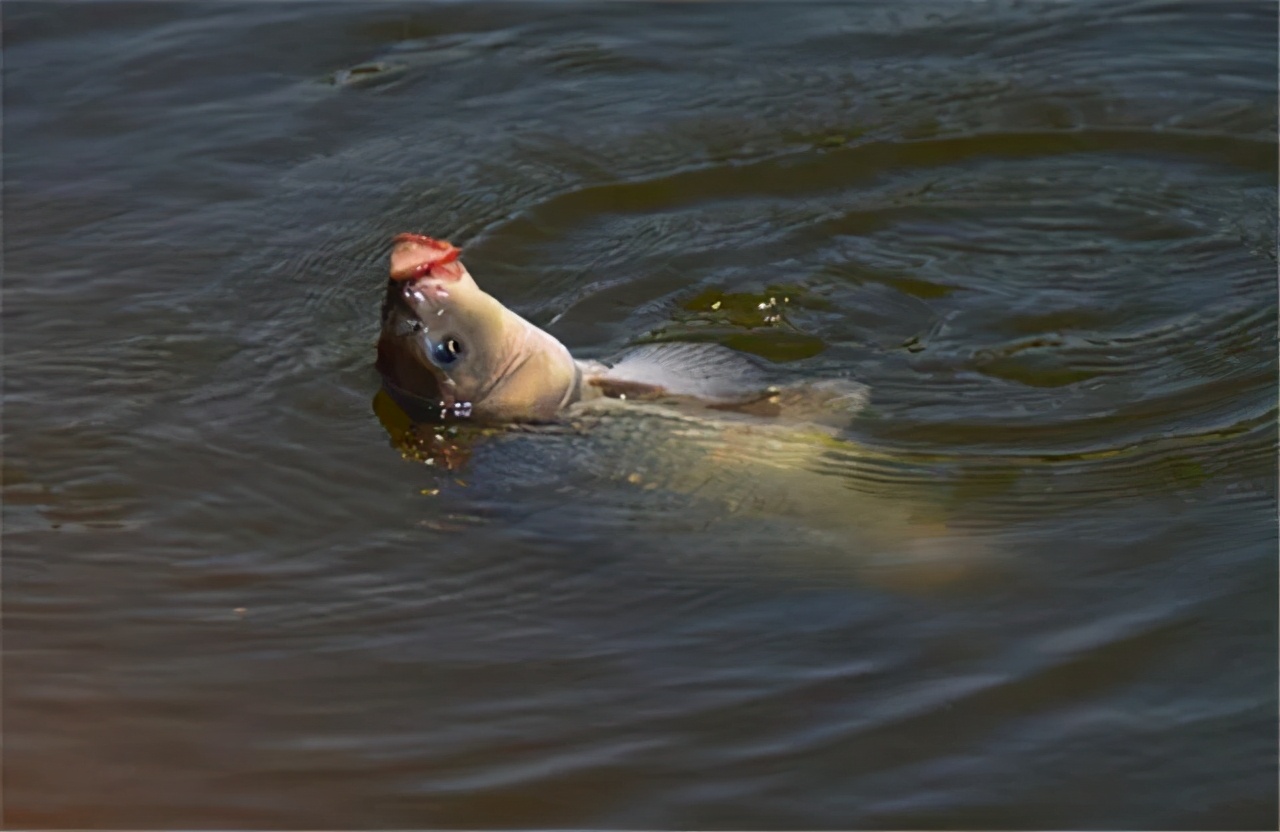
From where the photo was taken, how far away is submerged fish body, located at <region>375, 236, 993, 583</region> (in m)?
4.53

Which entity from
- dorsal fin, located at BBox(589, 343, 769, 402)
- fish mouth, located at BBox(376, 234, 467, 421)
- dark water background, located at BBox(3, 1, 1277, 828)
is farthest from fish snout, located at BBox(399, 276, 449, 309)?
dorsal fin, located at BBox(589, 343, 769, 402)

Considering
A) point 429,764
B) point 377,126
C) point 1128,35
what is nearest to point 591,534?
point 429,764

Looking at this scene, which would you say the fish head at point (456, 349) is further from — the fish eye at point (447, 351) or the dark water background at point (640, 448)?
the dark water background at point (640, 448)

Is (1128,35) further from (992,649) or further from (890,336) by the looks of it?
(992,649)

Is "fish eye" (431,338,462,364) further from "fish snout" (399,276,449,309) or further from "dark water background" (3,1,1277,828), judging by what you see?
"dark water background" (3,1,1277,828)

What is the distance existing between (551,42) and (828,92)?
4.78 feet

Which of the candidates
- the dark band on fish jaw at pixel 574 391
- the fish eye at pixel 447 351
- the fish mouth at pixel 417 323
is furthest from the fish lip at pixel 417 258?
the dark band on fish jaw at pixel 574 391

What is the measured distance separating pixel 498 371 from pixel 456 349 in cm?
15

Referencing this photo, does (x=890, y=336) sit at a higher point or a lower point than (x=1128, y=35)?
lower

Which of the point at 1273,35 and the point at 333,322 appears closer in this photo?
the point at 333,322

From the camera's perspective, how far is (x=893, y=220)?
6.40 metres

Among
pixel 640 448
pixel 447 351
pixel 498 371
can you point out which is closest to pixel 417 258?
pixel 447 351

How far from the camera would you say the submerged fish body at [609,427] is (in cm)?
453

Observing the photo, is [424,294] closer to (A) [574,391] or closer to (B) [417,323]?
(B) [417,323]
